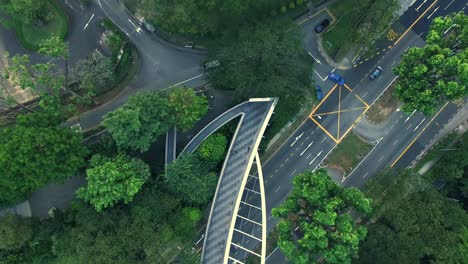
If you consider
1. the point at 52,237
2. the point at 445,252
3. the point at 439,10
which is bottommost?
the point at 445,252

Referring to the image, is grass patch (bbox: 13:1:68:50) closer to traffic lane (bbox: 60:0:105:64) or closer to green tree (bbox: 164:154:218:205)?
traffic lane (bbox: 60:0:105:64)

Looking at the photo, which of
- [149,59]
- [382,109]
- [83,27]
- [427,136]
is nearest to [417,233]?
[427,136]

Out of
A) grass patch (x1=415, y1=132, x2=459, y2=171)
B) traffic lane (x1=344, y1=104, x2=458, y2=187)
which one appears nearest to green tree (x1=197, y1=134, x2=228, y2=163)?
traffic lane (x1=344, y1=104, x2=458, y2=187)

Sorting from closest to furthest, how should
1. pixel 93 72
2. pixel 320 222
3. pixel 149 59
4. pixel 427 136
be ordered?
1. pixel 320 222
2. pixel 93 72
3. pixel 149 59
4. pixel 427 136

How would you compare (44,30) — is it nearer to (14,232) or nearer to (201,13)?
(201,13)

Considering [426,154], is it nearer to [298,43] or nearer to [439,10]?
[439,10]

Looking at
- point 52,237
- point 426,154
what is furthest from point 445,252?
point 52,237

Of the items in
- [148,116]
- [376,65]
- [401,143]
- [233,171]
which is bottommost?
[401,143]
